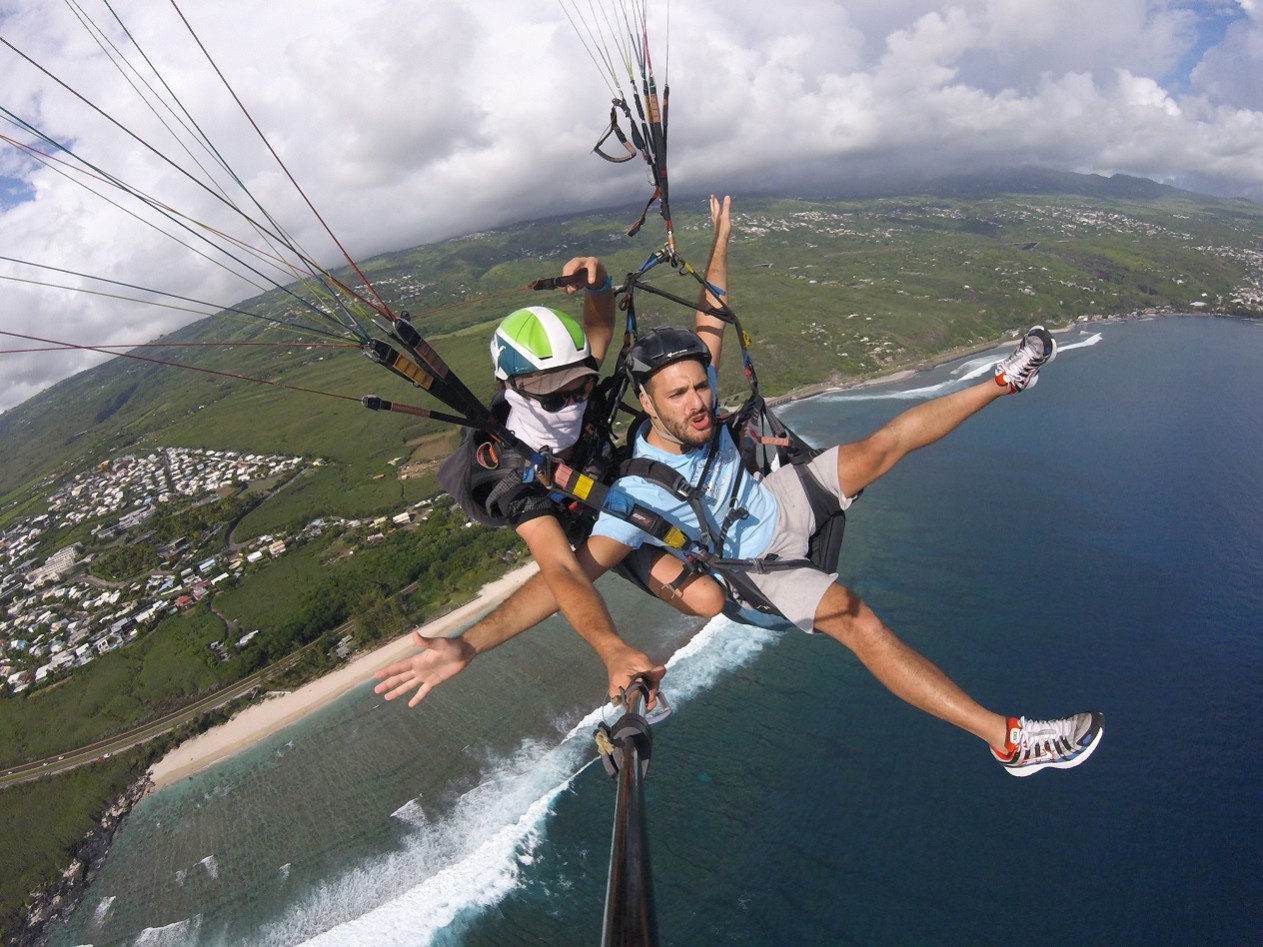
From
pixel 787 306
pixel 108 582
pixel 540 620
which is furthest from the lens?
pixel 787 306

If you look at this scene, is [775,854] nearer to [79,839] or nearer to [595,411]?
[595,411]

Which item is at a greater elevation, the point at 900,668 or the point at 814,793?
the point at 900,668

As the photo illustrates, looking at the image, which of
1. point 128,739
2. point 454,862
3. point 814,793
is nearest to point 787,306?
point 814,793

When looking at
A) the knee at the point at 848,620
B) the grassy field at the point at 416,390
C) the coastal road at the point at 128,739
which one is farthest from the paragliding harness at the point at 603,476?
the coastal road at the point at 128,739

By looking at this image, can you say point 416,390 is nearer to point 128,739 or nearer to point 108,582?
point 108,582

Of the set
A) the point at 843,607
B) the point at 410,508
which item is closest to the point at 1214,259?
the point at 410,508

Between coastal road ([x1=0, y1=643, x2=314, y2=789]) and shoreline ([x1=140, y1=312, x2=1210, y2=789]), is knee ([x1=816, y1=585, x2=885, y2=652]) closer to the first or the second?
shoreline ([x1=140, y1=312, x2=1210, y2=789])
